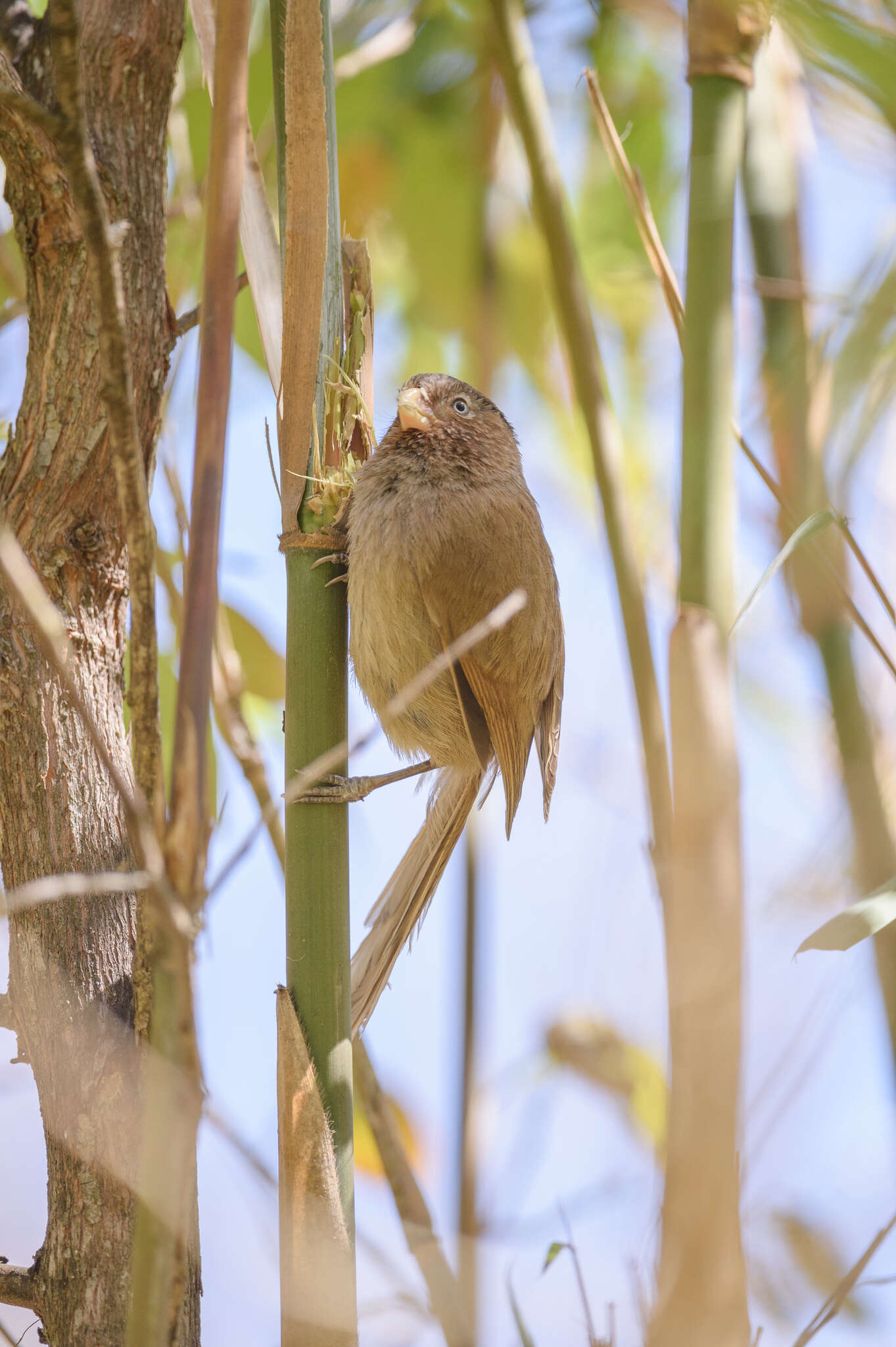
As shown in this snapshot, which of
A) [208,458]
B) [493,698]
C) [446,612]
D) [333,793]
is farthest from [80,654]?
[208,458]

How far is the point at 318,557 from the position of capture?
1.36 m

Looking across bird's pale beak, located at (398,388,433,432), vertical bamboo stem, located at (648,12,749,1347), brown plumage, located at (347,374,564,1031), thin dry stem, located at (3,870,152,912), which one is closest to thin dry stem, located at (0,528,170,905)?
thin dry stem, located at (3,870,152,912)

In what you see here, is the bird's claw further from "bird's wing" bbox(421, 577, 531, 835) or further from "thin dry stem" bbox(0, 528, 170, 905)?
"thin dry stem" bbox(0, 528, 170, 905)

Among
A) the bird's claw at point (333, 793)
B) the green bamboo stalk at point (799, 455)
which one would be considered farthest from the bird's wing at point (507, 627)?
the green bamboo stalk at point (799, 455)

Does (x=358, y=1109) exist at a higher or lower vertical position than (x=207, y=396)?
lower

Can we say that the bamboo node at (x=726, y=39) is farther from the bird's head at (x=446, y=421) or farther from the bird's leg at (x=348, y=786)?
the bird's head at (x=446, y=421)

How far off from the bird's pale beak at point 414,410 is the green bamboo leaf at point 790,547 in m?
0.90

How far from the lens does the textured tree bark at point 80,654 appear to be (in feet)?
4.31

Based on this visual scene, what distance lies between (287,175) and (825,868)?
821mm

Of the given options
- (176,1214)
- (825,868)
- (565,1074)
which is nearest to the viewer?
(176,1214)

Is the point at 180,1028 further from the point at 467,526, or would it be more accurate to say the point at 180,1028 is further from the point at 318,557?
the point at 467,526

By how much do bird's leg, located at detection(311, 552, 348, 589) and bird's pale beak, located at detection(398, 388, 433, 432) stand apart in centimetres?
38

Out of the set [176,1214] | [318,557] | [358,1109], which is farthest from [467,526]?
[176,1214]

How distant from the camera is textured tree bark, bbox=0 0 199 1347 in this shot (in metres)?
1.31
